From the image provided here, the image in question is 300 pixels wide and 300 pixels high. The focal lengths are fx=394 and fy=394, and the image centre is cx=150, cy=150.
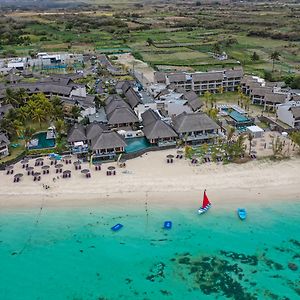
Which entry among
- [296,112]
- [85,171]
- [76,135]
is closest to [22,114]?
[76,135]

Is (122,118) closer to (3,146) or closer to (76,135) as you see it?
(76,135)

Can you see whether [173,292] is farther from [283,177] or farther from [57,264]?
[283,177]

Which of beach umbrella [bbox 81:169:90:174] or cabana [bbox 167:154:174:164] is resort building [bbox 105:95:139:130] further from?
beach umbrella [bbox 81:169:90:174]

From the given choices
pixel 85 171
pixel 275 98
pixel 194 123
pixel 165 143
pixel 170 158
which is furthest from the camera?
pixel 275 98

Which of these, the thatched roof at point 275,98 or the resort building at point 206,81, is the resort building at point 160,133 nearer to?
the thatched roof at point 275,98

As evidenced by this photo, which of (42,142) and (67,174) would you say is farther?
(42,142)

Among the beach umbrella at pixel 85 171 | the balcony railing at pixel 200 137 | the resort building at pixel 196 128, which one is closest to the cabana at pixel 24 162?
the beach umbrella at pixel 85 171

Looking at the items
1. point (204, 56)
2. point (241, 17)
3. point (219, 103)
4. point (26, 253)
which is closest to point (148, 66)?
point (204, 56)

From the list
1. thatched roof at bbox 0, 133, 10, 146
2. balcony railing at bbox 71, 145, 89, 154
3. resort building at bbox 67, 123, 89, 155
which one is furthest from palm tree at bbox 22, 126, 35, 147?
balcony railing at bbox 71, 145, 89, 154
